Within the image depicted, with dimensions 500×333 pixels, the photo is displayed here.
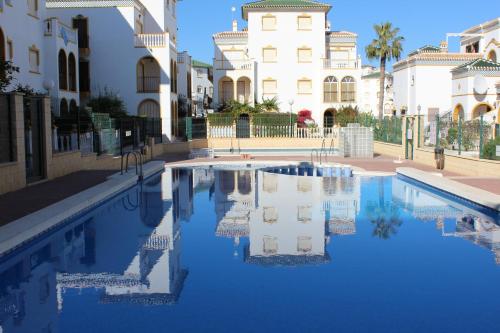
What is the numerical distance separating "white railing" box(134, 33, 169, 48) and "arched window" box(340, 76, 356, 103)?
57.3ft

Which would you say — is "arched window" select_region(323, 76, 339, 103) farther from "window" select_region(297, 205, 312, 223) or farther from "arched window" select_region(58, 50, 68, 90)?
"window" select_region(297, 205, 312, 223)

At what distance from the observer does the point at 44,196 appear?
12656 mm

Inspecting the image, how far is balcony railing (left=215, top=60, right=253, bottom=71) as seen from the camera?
45094 millimetres

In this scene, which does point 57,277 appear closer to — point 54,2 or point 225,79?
point 54,2

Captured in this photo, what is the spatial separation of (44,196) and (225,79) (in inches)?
1341

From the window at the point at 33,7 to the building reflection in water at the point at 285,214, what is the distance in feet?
45.7

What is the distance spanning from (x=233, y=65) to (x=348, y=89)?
30.8ft

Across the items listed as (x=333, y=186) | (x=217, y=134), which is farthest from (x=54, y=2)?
(x=333, y=186)

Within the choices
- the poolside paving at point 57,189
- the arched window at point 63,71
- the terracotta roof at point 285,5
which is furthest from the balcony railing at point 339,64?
the poolside paving at point 57,189

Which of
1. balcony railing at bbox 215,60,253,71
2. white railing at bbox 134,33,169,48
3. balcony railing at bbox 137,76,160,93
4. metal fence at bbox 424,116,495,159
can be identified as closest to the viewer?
metal fence at bbox 424,116,495,159

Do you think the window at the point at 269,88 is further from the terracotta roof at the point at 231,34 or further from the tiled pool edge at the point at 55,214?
the tiled pool edge at the point at 55,214

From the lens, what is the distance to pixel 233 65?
4541 centimetres

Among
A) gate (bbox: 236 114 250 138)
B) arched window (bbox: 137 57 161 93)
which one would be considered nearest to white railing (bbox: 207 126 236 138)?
gate (bbox: 236 114 250 138)

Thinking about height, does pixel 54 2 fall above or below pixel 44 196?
above
